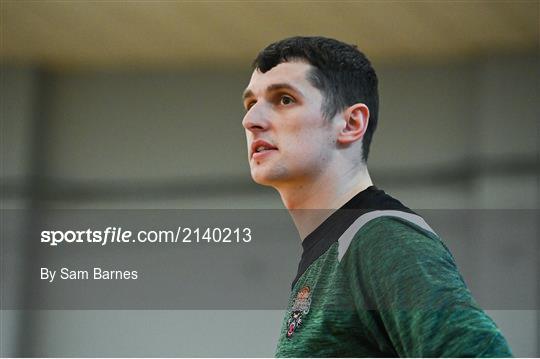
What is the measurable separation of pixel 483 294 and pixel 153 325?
1342mm

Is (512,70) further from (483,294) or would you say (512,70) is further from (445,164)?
(483,294)

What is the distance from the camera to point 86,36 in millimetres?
2982

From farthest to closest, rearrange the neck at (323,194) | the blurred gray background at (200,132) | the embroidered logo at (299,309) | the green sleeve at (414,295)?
the blurred gray background at (200,132)
the neck at (323,194)
the embroidered logo at (299,309)
the green sleeve at (414,295)

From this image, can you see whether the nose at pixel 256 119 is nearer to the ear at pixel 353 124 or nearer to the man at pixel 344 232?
the man at pixel 344 232

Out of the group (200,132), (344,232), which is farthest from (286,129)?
(200,132)

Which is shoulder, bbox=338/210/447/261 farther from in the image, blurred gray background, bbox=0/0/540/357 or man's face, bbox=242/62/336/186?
blurred gray background, bbox=0/0/540/357

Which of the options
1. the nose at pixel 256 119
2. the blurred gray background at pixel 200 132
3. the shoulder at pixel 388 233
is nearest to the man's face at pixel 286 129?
the nose at pixel 256 119

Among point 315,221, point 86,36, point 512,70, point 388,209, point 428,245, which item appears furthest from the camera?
point 512,70

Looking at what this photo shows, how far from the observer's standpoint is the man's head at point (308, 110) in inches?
42.7

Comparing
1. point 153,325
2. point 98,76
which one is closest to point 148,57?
point 98,76

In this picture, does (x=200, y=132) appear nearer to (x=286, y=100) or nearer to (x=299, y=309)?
(x=286, y=100)

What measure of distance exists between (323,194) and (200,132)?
229cm

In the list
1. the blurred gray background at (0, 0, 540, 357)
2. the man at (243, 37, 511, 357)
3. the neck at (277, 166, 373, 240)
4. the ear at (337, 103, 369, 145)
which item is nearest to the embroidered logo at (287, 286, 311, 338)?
the man at (243, 37, 511, 357)

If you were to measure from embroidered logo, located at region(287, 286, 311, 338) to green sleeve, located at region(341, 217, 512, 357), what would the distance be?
2.7 inches
